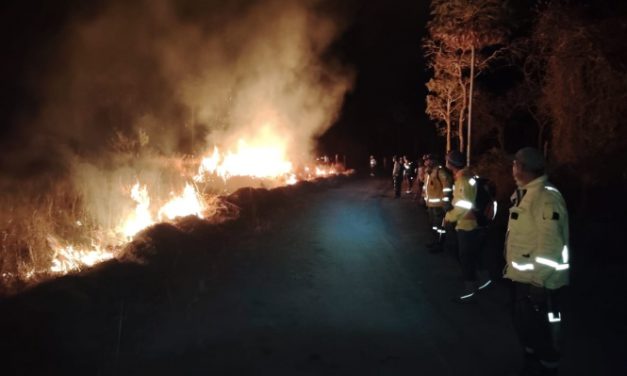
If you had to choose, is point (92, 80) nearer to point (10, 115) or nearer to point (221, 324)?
point (10, 115)

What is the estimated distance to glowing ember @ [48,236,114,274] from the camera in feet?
20.3

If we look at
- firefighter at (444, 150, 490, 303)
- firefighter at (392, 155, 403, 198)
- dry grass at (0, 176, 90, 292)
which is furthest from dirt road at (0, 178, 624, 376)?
firefighter at (392, 155, 403, 198)

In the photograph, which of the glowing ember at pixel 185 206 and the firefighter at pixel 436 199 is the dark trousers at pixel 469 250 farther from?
the glowing ember at pixel 185 206

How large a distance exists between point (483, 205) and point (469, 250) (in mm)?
607

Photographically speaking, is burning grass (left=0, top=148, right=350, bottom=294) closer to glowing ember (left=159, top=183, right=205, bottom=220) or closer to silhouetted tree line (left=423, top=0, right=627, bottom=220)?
glowing ember (left=159, top=183, right=205, bottom=220)

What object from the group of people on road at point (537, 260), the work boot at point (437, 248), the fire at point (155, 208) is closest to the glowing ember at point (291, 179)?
the fire at point (155, 208)

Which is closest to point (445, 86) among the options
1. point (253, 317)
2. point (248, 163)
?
point (248, 163)

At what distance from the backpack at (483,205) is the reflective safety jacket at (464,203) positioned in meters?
0.07

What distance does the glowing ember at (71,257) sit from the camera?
6.19m

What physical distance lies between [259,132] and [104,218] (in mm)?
14882

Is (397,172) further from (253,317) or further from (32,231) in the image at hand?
(32,231)

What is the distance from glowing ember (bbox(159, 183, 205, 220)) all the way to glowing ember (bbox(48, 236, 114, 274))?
2.26m

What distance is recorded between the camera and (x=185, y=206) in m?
9.84

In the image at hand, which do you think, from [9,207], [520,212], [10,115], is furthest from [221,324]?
[10,115]
